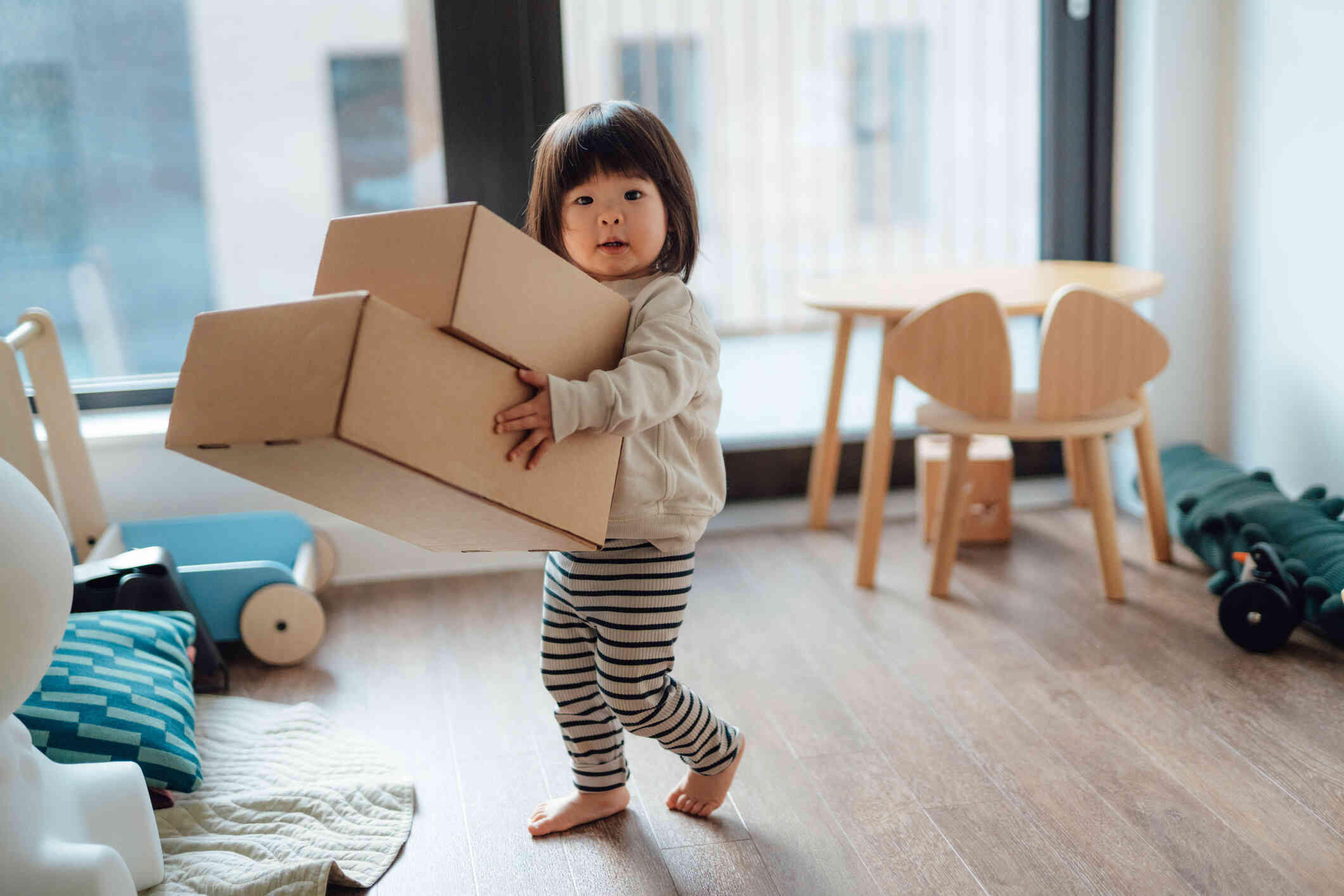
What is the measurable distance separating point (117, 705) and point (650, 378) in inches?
33.1

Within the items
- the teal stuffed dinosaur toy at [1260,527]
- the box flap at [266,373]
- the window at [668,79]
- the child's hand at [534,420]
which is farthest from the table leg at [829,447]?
the box flap at [266,373]

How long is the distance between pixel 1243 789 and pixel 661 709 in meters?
0.73

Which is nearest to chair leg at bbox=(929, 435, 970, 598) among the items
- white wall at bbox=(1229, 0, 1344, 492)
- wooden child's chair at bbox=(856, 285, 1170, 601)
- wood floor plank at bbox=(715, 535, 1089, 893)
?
wooden child's chair at bbox=(856, 285, 1170, 601)

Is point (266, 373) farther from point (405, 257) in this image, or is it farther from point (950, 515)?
point (950, 515)

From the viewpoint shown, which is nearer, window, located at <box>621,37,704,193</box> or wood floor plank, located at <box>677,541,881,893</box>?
wood floor plank, located at <box>677,541,881,893</box>

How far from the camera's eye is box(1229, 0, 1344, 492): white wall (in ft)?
7.25

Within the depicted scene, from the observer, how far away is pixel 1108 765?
1.60 meters

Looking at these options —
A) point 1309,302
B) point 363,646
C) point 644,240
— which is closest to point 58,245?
point 363,646

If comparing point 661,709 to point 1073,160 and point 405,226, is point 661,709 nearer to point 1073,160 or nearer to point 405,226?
point 405,226

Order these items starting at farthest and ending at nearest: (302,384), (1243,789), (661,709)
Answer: (1243,789)
(661,709)
(302,384)

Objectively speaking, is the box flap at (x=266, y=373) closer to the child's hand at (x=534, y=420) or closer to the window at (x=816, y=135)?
the child's hand at (x=534, y=420)

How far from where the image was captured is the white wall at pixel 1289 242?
7.25 ft

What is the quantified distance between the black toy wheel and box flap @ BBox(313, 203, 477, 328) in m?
1.38

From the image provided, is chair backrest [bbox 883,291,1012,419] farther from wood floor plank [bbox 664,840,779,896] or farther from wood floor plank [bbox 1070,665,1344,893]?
wood floor plank [bbox 664,840,779,896]
